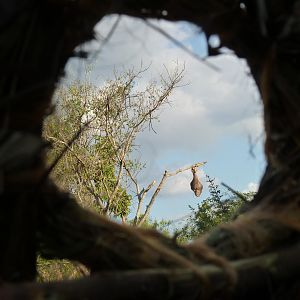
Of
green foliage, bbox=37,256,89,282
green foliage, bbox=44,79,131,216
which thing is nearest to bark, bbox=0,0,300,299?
green foliage, bbox=37,256,89,282

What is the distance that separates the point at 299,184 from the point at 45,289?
896 mm

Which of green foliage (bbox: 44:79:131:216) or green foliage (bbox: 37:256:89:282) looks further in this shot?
green foliage (bbox: 44:79:131:216)

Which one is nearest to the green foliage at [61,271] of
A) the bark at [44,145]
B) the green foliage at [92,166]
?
the bark at [44,145]

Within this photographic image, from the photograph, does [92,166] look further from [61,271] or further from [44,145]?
[44,145]

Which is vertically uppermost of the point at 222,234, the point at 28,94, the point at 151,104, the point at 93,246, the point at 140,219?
the point at 151,104

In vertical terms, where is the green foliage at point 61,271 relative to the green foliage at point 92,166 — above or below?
below

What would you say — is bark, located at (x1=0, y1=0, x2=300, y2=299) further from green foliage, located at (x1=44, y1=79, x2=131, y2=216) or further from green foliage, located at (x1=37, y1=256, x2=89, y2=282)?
green foliage, located at (x1=44, y1=79, x2=131, y2=216)

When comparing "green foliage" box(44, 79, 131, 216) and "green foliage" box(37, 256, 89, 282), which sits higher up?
"green foliage" box(44, 79, 131, 216)

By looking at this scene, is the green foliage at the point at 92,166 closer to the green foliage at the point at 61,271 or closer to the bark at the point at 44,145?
the green foliage at the point at 61,271

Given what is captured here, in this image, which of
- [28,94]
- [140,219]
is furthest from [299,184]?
[140,219]

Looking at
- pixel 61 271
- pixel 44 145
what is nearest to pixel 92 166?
pixel 61 271

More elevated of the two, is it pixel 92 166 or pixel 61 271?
pixel 92 166

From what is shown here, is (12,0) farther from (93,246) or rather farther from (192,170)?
(192,170)

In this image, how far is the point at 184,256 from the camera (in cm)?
171
